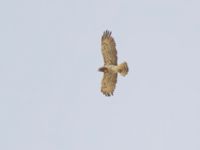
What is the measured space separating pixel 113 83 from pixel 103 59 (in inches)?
70.8

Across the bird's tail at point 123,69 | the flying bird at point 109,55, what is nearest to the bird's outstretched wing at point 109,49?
the flying bird at point 109,55

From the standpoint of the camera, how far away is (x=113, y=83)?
41.8 meters

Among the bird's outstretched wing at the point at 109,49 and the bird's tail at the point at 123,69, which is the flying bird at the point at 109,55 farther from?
the bird's tail at the point at 123,69

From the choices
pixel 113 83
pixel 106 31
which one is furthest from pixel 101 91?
pixel 106 31

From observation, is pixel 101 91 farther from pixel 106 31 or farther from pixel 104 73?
pixel 106 31

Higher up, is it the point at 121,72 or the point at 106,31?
the point at 106,31

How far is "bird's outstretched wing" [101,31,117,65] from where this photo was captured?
134 feet

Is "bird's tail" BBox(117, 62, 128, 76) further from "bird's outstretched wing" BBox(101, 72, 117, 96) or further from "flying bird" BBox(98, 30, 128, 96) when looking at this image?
"bird's outstretched wing" BBox(101, 72, 117, 96)

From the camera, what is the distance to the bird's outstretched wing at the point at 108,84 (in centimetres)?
4166

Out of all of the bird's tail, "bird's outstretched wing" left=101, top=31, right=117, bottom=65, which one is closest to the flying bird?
"bird's outstretched wing" left=101, top=31, right=117, bottom=65

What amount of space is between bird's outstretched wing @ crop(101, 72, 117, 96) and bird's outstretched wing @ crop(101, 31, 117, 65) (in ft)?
3.74

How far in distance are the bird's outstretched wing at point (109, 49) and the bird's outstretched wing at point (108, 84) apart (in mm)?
1140

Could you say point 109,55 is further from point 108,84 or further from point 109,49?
point 108,84

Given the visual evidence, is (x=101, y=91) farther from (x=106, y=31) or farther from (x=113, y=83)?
(x=106, y=31)
